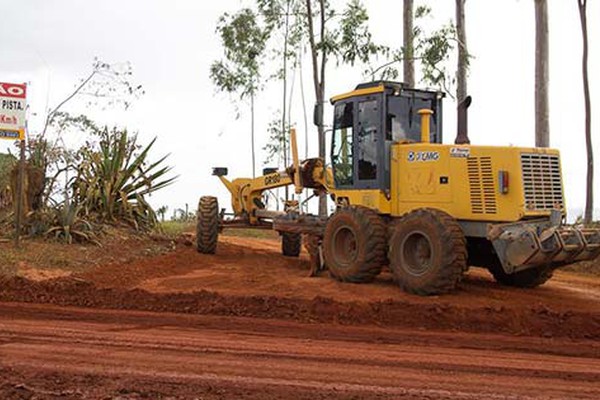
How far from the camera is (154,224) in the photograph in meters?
18.5

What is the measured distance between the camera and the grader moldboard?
10484mm

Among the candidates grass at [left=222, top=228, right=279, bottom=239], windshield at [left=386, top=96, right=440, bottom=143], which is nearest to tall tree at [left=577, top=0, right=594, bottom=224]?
windshield at [left=386, top=96, right=440, bottom=143]

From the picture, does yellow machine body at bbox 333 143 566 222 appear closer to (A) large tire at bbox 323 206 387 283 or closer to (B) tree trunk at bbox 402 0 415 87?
(A) large tire at bbox 323 206 387 283

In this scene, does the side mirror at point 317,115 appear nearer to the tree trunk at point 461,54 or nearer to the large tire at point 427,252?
the large tire at point 427,252

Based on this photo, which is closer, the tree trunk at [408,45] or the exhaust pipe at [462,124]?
the exhaust pipe at [462,124]

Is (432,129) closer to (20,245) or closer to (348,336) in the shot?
(348,336)

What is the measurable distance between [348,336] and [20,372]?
3.61 meters

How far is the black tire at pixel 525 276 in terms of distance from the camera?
471 inches

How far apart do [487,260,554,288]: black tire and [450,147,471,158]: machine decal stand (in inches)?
85.6

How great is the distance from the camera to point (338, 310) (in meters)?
10.0

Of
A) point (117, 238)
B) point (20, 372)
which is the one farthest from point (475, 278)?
point (20, 372)

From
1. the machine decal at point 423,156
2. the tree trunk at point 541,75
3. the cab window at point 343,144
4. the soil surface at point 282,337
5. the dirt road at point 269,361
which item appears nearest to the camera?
the dirt road at point 269,361

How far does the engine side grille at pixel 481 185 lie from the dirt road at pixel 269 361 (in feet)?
7.65

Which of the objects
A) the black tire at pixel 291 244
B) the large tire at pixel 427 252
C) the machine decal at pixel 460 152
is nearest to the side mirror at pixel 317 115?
the large tire at pixel 427 252
